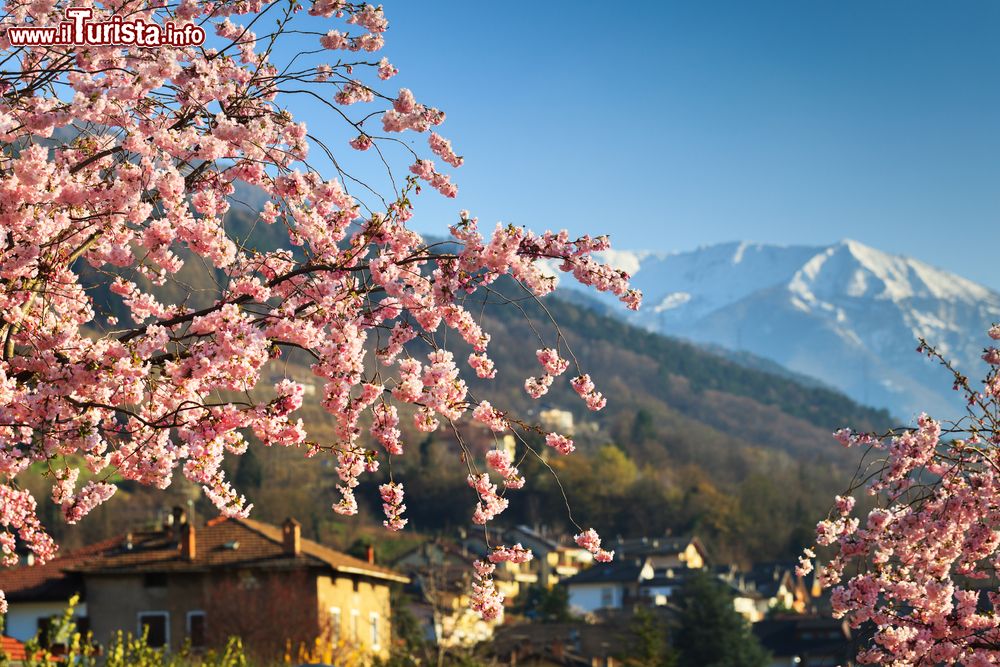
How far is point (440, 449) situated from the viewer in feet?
362

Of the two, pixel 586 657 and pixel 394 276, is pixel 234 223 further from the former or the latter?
pixel 394 276

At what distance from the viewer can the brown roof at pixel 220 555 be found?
36.2m

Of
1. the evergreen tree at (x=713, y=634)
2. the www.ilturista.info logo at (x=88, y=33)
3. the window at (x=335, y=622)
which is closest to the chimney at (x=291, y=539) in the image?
the window at (x=335, y=622)

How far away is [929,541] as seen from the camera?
995 cm

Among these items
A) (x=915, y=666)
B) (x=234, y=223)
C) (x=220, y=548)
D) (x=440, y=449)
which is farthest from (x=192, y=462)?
(x=234, y=223)

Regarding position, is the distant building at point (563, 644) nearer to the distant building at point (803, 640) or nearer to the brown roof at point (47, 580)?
the distant building at point (803, 640)

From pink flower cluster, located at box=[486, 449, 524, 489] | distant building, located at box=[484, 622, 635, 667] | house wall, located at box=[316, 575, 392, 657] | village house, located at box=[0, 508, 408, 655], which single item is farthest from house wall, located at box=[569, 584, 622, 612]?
pink flower cluster, located at box=[486, 449, 524, 489]

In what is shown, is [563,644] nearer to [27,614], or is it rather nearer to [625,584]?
[27,614]

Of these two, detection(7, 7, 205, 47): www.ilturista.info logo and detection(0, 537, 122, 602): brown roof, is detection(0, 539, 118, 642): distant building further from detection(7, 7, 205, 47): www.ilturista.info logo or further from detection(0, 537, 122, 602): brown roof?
detection(7, 7, 205, 47): www.ilturista.info logo

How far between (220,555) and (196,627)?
2087 mm

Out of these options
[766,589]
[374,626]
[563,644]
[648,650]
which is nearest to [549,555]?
[766,589]

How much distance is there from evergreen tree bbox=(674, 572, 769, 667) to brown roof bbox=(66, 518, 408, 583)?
16550 millimetres

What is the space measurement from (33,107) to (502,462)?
11.6 feet

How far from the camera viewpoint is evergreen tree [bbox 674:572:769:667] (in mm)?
50562
